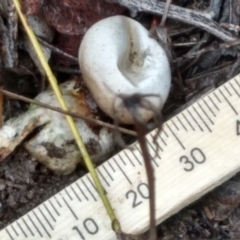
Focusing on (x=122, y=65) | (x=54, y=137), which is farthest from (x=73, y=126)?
(x=122, y=65)

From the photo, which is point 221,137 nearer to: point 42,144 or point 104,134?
point 104,134

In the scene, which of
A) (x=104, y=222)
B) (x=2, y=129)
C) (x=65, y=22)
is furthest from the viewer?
(x=65, y=22)

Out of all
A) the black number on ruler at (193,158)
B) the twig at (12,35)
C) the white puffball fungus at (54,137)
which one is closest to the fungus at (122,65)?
the white puffball fungus at (54,137)

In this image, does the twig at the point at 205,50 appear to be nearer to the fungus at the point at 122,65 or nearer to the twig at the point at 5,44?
the fungus at the point at 122,65

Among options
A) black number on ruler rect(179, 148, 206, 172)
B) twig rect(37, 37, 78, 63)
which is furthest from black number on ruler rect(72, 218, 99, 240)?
twig rect(37, 37, 78, 63)

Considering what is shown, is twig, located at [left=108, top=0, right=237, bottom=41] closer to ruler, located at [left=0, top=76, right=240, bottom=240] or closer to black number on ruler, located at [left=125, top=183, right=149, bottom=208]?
ruler, located at [left=0, top=76, right=240, bottom=240]

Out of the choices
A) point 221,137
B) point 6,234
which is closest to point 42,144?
point 6,234
